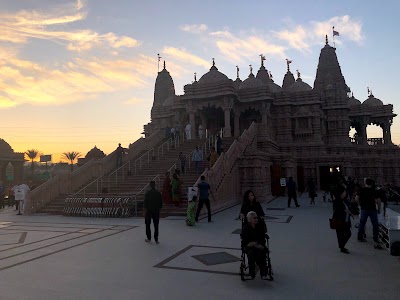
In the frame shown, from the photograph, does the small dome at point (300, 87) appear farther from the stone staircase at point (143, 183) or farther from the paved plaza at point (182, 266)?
the paved plaza at point (182, 266)

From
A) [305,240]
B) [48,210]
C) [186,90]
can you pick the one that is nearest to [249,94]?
[186,90]

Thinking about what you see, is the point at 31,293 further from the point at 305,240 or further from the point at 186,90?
the point at 186,90

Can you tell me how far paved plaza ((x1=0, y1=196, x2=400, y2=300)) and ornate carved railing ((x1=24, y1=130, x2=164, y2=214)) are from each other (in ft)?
19.4

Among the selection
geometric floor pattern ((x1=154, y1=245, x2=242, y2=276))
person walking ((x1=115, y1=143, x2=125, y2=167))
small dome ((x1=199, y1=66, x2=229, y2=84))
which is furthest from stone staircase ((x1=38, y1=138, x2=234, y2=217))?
small dome ((x1=199, y1=66, x2=229, y2=84))

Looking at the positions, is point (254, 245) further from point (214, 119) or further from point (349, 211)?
point (214, 119)

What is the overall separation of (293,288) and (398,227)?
2.67 meters

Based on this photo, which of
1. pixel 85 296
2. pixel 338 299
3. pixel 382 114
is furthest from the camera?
pixel 382 114

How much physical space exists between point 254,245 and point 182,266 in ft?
5.60

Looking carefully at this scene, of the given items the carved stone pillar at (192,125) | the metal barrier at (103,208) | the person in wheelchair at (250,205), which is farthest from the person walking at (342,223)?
the carved stone pillar at (192,125)

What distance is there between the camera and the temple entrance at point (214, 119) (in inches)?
1218

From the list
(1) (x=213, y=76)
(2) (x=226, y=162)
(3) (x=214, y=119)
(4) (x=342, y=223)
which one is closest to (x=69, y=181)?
(2) (x=226, y=162)

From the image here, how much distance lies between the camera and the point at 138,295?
15.9 feet

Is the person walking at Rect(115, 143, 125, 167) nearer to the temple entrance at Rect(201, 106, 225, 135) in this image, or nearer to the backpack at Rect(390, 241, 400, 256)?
the temple entrance at Rect(201, 106, 225, 135)

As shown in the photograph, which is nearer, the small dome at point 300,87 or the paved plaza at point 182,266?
the paved plaza at point 182,266
